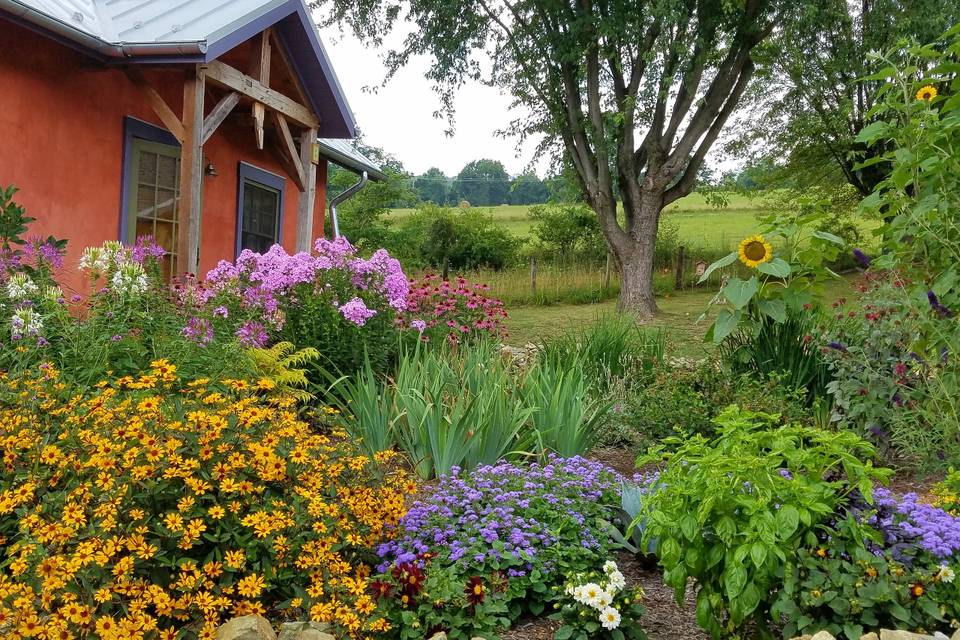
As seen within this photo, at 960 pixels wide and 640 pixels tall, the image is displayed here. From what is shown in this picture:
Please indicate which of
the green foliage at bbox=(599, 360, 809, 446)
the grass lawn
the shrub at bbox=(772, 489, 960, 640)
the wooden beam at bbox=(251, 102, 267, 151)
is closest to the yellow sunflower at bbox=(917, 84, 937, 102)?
the green foliage at bbox=(599, 360, 809, 446)

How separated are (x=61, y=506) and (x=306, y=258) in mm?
3620

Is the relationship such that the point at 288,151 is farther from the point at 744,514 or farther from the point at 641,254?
the point at 641,254

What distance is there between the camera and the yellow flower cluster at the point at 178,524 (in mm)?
2262

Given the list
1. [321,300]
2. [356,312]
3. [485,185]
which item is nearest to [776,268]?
[356,312]

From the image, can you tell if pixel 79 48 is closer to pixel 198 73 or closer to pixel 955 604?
pixel 198 73

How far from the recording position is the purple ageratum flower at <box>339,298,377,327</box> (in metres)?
5.58

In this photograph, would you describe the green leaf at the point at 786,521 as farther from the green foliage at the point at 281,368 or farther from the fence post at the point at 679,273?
the fence post at the point at 679,273

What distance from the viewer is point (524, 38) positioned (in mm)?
16328

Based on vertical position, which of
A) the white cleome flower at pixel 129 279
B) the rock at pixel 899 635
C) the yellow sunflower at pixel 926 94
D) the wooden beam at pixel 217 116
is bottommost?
the rock at pixel 899 635

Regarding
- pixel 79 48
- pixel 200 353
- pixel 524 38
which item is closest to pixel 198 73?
pixel 79 48

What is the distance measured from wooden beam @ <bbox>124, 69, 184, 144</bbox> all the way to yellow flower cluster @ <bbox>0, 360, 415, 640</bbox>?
4611 mm

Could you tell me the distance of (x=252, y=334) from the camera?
207 inches

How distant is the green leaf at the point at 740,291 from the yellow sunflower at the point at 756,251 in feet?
0.44

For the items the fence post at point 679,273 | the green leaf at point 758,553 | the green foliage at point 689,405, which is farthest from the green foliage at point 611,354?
the fence post at point 679,273
